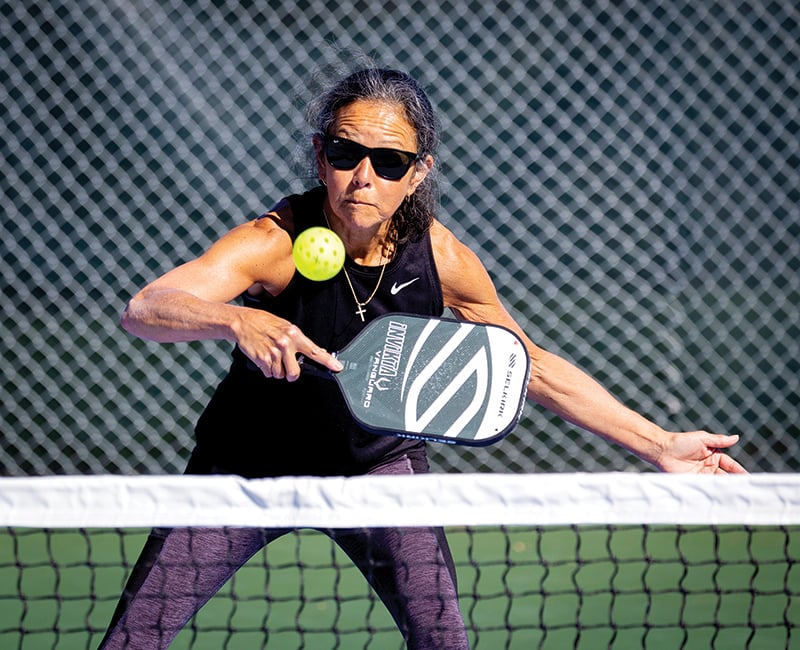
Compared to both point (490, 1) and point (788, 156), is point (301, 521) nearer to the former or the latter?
point (490, 1)

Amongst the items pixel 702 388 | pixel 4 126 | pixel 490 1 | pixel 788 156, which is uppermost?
pixel 490 1

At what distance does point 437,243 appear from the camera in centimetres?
271

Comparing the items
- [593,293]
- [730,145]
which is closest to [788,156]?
[730,145]

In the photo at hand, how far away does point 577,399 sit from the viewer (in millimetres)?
2707

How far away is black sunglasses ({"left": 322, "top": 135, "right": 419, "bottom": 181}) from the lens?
8.24 feet

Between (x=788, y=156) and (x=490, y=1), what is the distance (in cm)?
164

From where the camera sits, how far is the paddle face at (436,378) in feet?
7.93

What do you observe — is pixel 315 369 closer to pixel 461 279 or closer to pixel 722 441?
pixel 461 279

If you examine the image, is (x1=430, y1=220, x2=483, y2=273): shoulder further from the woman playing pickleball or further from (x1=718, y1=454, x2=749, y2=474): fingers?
(x1=718, y1=454, x2=749, y2=474): fingers

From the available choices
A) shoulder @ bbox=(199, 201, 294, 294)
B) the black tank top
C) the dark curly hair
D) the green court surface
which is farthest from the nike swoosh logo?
the green court surface

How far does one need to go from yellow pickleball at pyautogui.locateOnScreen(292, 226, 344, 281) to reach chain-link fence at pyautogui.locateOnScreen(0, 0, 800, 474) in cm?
308

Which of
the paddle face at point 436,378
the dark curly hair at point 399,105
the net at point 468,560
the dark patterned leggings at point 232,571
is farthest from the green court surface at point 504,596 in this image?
the dark curly hair at point 399,105

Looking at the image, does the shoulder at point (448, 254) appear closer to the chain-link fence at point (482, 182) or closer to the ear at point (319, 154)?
the ear at point (319, 154)

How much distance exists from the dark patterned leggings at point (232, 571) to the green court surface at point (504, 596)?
2.83 feet
